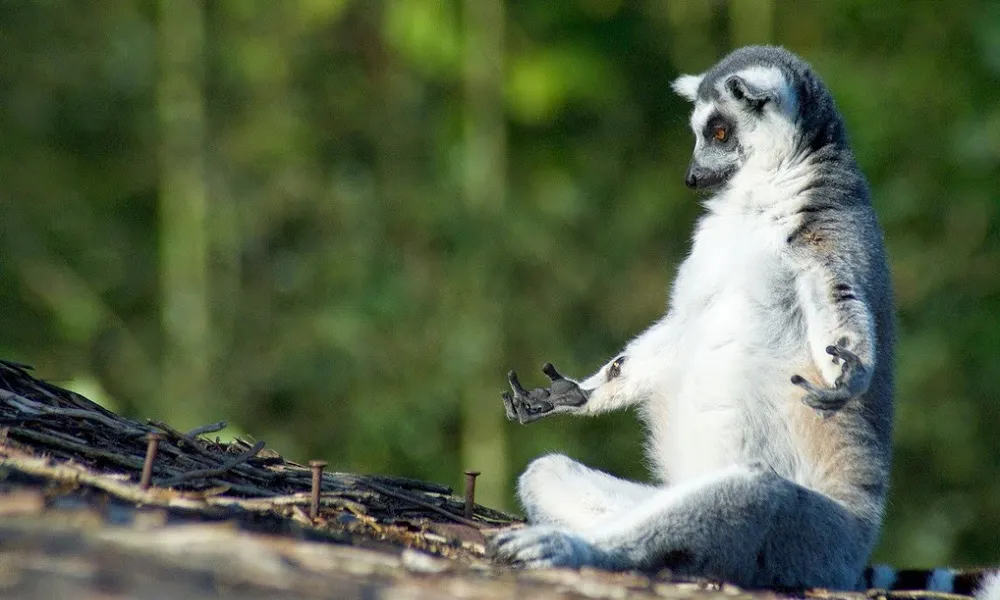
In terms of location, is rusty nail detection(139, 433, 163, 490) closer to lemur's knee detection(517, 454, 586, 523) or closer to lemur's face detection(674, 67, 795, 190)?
lemur's knee detection(517, 454, 586, 523)

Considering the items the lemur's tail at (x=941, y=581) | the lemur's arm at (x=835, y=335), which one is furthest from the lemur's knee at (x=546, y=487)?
the lemur's tail at (x=941, y=581)

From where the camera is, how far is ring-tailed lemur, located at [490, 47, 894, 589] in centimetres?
349

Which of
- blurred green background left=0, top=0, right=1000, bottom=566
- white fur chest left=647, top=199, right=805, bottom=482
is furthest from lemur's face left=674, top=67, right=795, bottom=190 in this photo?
blurred green background left=0, top=0, right=1000, bottom=566

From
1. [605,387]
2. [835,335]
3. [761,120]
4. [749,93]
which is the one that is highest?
[749,93]

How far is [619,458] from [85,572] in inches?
243

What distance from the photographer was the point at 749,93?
4.57m

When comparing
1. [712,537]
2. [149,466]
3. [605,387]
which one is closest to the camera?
[149,466]

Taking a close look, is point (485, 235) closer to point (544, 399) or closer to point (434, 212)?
point (434, 212)

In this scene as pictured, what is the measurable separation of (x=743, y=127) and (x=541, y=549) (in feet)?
6.30

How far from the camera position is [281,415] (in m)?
8.48

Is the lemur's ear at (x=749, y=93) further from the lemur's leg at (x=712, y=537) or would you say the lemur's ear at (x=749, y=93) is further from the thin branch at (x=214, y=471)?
the thin branch at (x=214, y=471)

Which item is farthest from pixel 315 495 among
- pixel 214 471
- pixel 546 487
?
pixel 546 487

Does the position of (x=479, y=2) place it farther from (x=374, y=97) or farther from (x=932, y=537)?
(x=932, y=537)

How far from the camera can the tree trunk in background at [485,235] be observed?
8078 mm
